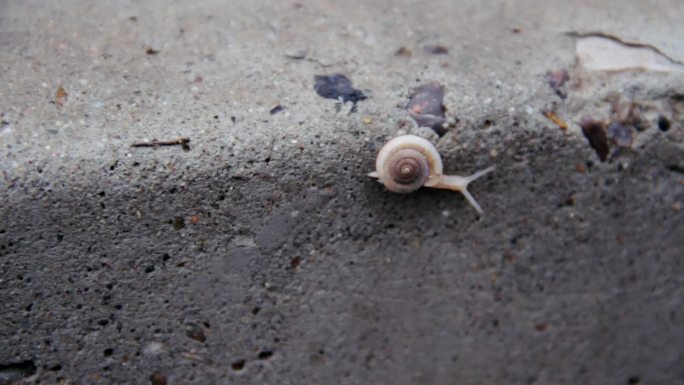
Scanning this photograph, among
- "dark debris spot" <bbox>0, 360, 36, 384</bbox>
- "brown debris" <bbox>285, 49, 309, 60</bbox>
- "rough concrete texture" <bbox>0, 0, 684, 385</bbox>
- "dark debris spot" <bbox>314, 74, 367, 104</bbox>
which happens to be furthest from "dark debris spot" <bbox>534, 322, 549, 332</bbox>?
"dark debris spot" <bbox>0, 360, 36, 384</bbox>

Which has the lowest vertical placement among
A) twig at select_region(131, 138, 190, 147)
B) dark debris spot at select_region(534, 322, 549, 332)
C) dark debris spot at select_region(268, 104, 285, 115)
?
dark debris spot at select_region(534, 322, 549, 332)

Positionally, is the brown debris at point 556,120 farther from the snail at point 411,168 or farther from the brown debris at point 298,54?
the brown debris at point 298,54

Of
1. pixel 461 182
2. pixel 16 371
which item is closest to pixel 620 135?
pixel 461 182

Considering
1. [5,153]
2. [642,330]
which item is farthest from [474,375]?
[5,153]

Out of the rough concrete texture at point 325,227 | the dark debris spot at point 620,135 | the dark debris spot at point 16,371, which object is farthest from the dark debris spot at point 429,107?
the dark debris spot at point 16,371

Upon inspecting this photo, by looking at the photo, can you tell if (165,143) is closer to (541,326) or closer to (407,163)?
(407,163)

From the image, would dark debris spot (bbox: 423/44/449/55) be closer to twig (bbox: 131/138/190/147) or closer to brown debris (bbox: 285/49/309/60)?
brown debris (bbox: 285/49/309/60)

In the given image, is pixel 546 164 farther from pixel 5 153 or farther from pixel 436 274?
pixel 5 153
